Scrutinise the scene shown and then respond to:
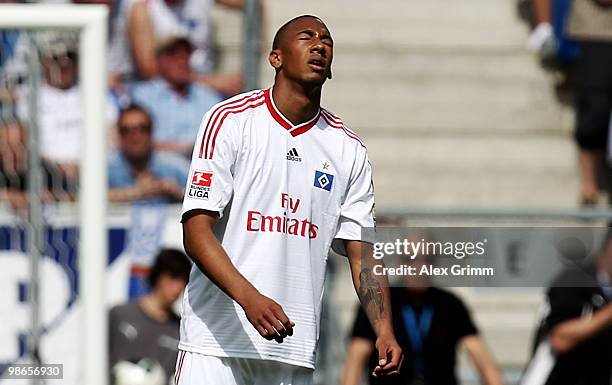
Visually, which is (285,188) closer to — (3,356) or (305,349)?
(305,349)

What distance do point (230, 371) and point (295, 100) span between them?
956 mm

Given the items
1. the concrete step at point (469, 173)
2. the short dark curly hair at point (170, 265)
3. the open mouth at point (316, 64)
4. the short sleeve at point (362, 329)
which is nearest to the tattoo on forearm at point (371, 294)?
the open mouth at point (316, 64)

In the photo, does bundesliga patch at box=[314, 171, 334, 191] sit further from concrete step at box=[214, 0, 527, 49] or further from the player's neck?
concrete step at box=[214, 0, 527, 49]

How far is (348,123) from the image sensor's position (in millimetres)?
9688

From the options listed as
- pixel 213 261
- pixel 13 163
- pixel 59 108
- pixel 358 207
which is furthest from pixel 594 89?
pixel 213 261

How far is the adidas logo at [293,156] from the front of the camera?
15.0 ft

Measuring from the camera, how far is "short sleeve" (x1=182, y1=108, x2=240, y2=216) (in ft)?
14.5

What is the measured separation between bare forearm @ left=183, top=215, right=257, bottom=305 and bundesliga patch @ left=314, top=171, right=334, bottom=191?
446 mm

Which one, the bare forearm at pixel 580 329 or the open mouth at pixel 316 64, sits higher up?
the open mouth at pixel 316 64

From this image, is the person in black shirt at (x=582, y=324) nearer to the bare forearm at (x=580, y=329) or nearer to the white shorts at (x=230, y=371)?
the bare forearm at (x=580, y=329)

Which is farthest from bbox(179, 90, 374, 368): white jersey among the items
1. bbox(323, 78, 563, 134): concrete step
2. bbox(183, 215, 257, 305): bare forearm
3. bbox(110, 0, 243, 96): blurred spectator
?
bbox(323, 78, 563, 134): concrete step

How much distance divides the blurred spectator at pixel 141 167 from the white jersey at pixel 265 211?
3.58 meters

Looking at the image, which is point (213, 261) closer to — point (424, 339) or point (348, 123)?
point (424, 339)

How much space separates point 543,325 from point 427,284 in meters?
0.79
